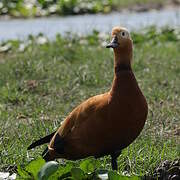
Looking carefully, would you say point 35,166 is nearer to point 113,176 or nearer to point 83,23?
point 113,176

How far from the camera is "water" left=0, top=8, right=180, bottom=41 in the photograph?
12070 mm

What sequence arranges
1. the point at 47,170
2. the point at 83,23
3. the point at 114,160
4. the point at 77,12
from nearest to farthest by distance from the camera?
the point at 47,170 → the point at 114,160 → the point at 83,23 → the point at 77,12

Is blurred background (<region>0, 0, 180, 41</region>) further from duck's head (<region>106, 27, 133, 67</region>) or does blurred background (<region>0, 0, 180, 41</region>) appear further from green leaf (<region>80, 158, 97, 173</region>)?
green leaf (<region>80, 158, 97, 173</region>)

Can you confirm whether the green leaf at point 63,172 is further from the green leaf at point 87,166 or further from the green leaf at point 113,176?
the green leaf at point 113,176

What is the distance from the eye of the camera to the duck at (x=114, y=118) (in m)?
4.36

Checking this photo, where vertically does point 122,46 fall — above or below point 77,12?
above

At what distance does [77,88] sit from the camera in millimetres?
7691

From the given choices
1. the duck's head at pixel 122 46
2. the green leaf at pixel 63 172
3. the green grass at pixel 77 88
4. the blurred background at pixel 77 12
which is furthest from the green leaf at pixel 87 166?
the blurred background at pixel 77 12

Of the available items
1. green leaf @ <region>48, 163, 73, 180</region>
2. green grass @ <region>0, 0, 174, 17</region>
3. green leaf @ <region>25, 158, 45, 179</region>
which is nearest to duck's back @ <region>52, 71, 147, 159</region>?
green leaf @ <region>48, 163, 73, 180</region>

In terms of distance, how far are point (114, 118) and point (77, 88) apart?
11.1 ft

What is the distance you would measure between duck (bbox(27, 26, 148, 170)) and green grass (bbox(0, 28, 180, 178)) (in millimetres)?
389

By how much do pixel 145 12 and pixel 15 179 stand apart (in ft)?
36.0

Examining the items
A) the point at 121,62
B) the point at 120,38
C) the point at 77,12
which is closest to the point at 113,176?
the point at 121,62

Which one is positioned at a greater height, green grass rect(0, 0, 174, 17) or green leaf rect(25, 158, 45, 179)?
green leaf rect(25, 158, 45, 179)
